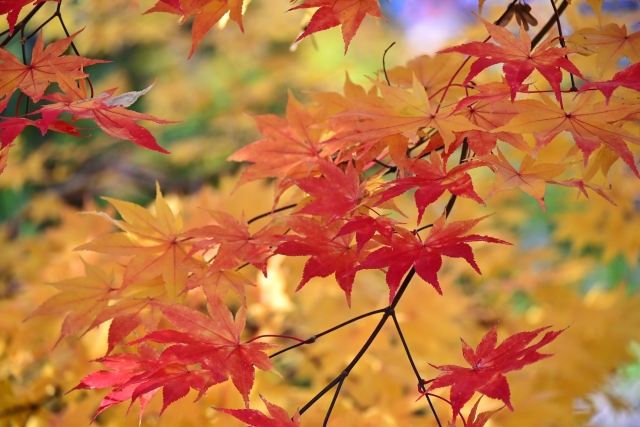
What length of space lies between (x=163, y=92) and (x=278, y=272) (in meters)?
1.68

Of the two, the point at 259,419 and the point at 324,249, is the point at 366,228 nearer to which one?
the point at 324,249

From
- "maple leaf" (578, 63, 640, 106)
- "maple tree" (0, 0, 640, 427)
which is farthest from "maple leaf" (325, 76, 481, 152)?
"maple leaf" (578, 63, 640, 106)

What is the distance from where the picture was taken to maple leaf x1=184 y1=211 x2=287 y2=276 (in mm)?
589

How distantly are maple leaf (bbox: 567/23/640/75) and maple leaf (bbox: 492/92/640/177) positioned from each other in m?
0.09

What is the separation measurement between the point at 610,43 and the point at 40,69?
0.58m

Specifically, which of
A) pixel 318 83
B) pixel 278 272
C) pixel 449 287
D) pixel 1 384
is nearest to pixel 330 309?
pixel 278 272

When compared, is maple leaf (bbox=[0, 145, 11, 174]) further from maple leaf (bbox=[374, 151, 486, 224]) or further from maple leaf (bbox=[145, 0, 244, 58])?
maple leaf (bbox=[374, 151, 486, 224])

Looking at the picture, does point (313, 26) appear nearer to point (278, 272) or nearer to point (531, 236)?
point (278, 272)

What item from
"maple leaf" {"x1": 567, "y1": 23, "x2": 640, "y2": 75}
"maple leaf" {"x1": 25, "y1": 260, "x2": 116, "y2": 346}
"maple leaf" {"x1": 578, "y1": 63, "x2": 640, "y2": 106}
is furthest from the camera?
"maple leaf" {"x1": 25, "y1": 260, "x2": 116, "y2": 346}

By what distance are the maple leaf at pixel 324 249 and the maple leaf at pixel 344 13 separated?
176 mm

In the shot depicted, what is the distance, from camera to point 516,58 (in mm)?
514

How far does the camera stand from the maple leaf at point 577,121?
0.52 meters

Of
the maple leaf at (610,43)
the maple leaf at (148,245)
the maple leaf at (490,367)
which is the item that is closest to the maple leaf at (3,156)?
the maple leaf at (148,245)

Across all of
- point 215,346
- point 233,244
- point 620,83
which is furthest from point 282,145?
point 620,83
